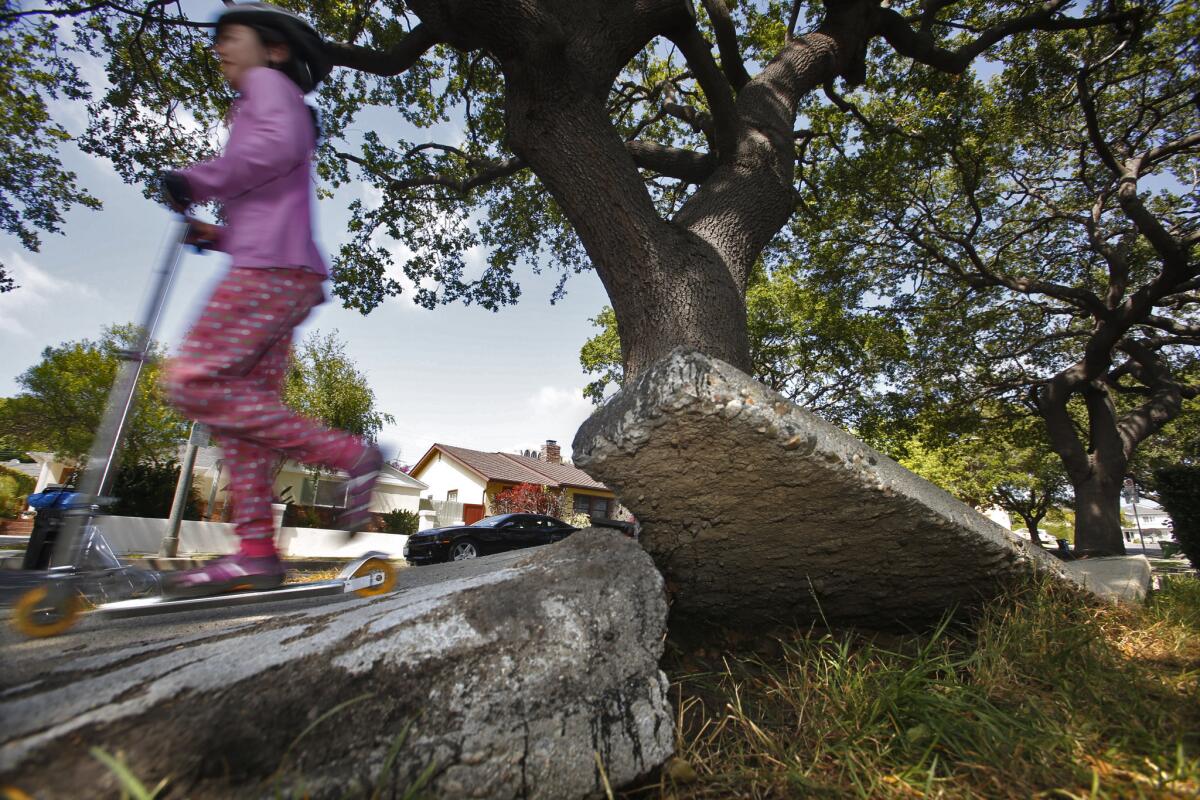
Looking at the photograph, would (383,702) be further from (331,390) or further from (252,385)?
(331,390)

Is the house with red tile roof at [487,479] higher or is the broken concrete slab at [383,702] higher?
the house with red tile roof at [487,479]

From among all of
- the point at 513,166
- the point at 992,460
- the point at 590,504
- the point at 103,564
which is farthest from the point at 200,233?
the point at 992,460

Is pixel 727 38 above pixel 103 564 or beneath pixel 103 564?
above

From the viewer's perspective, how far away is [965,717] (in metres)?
1.49

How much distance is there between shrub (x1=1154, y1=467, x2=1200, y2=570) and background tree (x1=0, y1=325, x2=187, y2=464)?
25381 millimetres

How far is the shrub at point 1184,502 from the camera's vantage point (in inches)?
328

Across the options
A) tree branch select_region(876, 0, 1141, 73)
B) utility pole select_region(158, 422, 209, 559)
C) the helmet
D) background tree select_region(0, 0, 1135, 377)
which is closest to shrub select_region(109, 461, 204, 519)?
utility pole select_region(158, 422, 209, 559)

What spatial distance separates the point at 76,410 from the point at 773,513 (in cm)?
2716

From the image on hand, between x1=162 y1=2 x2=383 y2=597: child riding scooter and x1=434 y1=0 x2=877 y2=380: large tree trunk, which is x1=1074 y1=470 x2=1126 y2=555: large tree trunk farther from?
x1=162 y1=2 x2=383 y2=597: child riding scooter

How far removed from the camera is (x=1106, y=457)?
9.97 meters

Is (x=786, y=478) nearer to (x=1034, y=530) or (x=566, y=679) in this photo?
(x=566, y=679)

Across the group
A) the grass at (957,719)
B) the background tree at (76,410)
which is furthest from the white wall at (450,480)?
the grass at (957,719)

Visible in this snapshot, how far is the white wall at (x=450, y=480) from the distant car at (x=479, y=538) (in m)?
16.3

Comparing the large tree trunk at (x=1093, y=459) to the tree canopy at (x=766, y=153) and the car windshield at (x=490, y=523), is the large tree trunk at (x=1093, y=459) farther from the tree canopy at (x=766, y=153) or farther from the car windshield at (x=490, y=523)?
the car windshield at (x=490, y=523)
